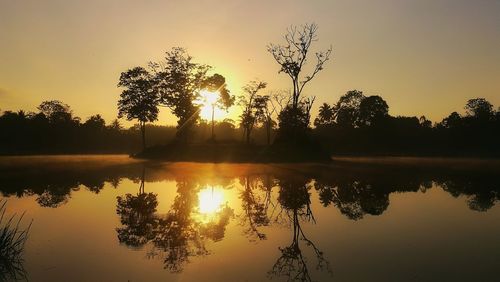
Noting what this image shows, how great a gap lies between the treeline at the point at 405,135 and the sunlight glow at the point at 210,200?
76950 millimetres

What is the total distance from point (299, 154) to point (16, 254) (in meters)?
53.4

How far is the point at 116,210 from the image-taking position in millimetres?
19500

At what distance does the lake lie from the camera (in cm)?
1024

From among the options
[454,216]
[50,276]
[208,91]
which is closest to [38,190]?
[50,276]

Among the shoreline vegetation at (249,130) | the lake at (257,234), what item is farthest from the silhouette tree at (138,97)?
the lake at (257,234)

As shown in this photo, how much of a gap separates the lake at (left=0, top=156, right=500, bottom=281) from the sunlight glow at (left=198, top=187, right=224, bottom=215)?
0.05m

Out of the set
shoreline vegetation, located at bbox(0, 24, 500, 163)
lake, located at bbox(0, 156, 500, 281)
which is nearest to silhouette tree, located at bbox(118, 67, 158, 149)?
shoreline vegetation, located at bbox(0, 24, 500, 163)

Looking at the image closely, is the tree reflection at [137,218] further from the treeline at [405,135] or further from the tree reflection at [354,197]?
the treeline at [405,135]

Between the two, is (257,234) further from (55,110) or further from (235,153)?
(55,110)

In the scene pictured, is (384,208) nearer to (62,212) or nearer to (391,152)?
(62,212)

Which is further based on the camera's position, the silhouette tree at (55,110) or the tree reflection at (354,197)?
the silhouette tree at (55,110)

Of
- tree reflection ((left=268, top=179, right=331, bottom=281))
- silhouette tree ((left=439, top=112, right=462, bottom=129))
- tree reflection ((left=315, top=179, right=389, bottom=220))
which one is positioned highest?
silhouette tree ((left=439, top=112, right=462, bottom=129))

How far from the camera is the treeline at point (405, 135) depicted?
103000 mm

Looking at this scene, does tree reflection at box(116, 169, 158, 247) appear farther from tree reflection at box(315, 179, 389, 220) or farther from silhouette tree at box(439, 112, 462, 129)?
silhouette tree at box(439, 112, 462, 129)
